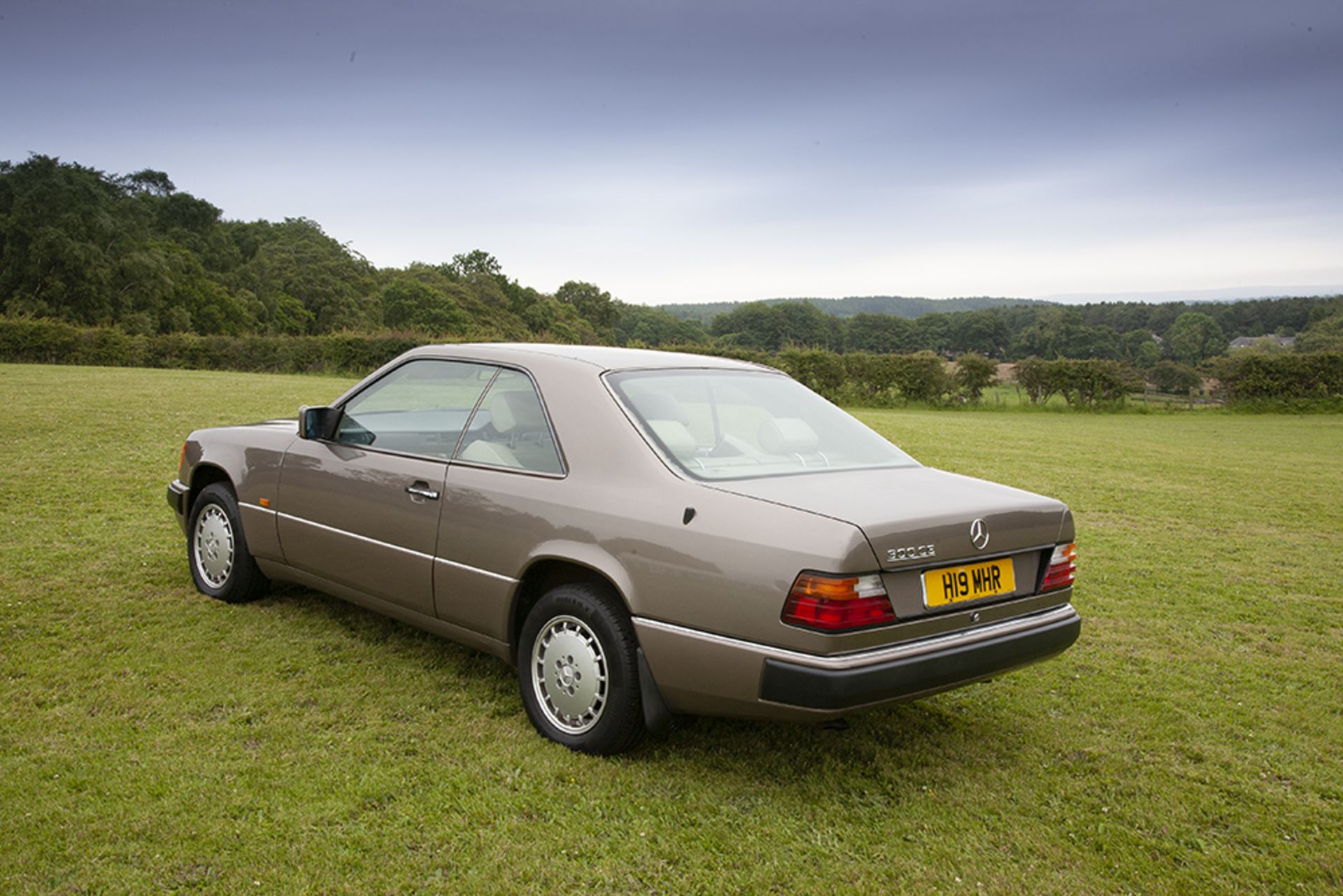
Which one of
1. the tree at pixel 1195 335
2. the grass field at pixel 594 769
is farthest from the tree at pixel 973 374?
the grass field at pixel 594 769

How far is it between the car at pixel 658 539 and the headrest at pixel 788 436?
1cm

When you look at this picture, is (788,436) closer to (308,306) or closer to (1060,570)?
(1060,570)

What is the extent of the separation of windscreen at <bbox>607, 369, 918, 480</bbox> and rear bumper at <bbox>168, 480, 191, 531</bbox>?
320cm

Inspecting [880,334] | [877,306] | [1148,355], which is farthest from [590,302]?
[1148,355]

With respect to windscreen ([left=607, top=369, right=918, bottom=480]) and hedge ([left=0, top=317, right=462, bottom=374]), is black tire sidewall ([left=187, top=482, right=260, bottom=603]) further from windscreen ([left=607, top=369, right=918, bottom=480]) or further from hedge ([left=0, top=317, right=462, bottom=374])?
hedge ([left=0, top=317, right=462, bottom=374])

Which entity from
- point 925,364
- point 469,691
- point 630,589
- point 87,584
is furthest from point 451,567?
point 925,364

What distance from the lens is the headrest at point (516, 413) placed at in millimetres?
3783

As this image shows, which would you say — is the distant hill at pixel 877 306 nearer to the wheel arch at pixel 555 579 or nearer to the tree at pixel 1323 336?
the tree at pixel 1323 336

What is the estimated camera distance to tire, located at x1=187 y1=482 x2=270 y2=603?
509 centimetres

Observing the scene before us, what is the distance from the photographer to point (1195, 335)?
5338 centimetres

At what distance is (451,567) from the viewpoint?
3.82 m

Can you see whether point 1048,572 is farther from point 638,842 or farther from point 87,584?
point 87,584

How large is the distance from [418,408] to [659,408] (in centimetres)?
174

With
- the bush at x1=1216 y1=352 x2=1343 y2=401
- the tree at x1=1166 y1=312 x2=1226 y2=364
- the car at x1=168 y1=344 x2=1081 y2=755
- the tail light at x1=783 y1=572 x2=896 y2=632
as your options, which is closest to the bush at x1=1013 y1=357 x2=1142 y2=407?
the bush at x1=1216 y1=352 x2=1343 y2=401
